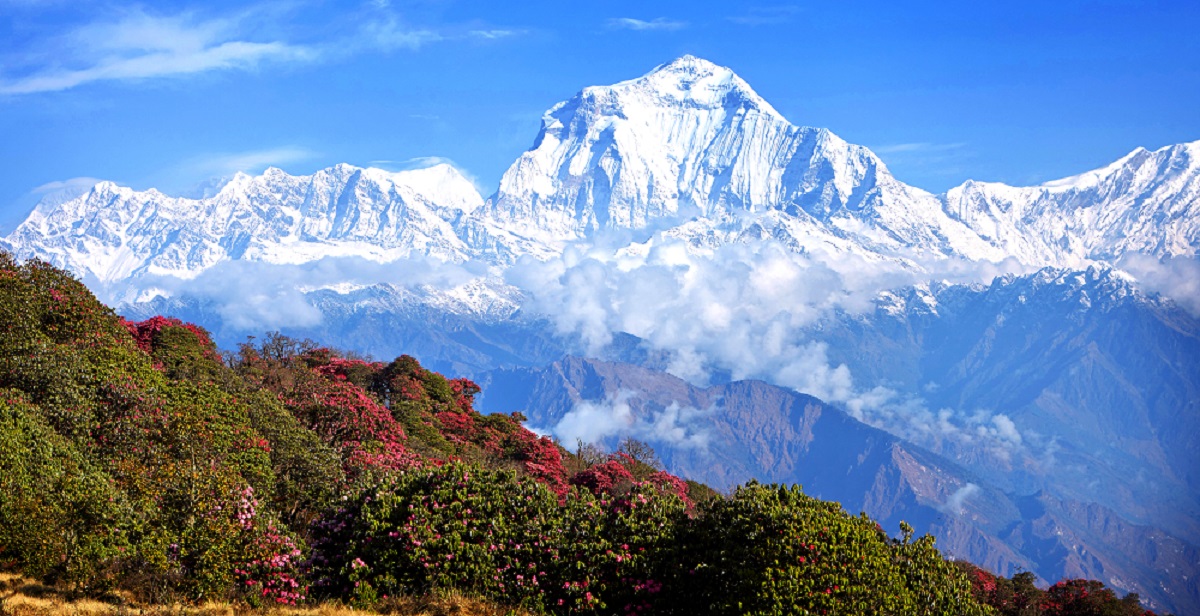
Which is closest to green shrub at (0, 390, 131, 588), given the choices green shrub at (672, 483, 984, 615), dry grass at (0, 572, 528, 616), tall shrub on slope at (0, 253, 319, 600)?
tall shrub on slope at (0, 253, 319, 600)

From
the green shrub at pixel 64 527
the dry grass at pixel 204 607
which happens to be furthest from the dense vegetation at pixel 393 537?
the dry grass at pixel 204 607

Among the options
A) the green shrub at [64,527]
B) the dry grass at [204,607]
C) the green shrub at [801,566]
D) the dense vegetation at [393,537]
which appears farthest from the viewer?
the green shrub at [64,527]

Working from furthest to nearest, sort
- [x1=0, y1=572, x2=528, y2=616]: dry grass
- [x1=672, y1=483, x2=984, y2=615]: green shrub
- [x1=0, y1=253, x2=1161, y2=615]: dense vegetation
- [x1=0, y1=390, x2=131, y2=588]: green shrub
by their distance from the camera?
1. [x1=0, y1=390, x2=131, y2=588]: green shrub
2. [x1=0, y1=253, x2=1161, y2=615]: dense vegetation
3. [x1=0, y1=572, x2=528, y2=616]: dry grass
4. [x1=672, y1=483, x2=984, y2=615]: green shrub

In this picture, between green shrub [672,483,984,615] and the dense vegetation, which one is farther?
the dense vegetation

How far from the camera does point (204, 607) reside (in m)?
26.1

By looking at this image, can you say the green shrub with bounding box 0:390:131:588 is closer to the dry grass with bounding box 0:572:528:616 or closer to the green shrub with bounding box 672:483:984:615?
the dry grass with bounding box 0:572:528:616

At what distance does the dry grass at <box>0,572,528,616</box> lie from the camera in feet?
82.9

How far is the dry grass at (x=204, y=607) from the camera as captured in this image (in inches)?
995

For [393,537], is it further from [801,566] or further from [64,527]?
[801,566]

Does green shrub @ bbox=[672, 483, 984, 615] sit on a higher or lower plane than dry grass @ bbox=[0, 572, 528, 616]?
higher

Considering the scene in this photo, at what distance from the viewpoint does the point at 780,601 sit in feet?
77.9

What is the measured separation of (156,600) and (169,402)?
1854 cm

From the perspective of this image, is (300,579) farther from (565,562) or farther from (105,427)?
(105,427)

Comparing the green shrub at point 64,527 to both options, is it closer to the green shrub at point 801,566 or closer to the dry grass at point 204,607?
the dry grass at point 204,607
